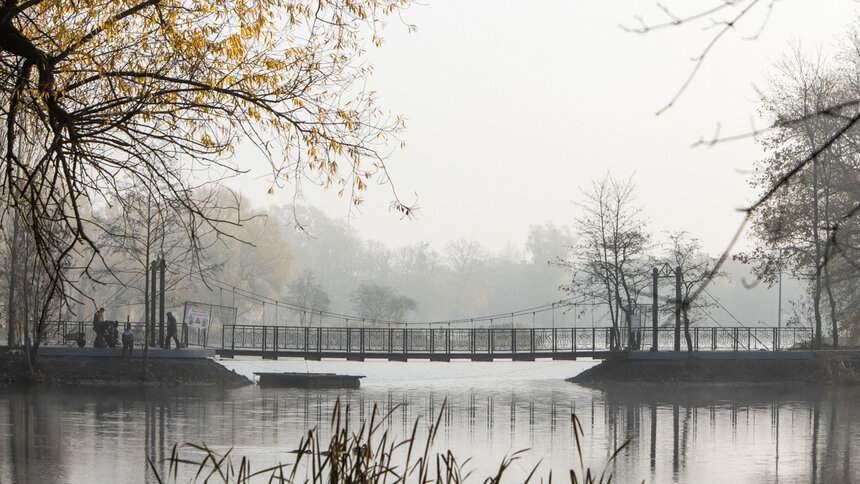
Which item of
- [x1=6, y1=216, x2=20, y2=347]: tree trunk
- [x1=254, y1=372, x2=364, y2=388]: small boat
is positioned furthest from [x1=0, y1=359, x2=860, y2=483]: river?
[x1=6, y1=216, x2=20, y2=347]: tree trunk

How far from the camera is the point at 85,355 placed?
3234 cm

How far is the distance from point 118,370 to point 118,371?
0.04 metres

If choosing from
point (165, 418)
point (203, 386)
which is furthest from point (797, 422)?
point (203, 386)

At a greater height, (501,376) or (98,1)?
(98,1)

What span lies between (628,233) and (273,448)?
27.4 metres

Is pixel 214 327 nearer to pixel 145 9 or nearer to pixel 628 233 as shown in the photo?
pixel 628 233

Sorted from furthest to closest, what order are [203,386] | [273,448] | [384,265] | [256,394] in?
[384,265], [203,386], [256,394], [273,448]

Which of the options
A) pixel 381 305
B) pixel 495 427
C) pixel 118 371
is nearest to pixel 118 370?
pixel 118 371

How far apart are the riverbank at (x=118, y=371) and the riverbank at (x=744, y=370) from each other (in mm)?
12953

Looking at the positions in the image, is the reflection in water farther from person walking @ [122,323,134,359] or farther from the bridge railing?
the bridge railing

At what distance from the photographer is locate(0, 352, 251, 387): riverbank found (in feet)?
→ 102

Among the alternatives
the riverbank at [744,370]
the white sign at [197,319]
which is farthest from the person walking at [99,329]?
the riverbank at [744,370]

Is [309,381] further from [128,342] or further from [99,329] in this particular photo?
[99,329]

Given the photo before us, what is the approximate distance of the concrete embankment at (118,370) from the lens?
31016 mm
